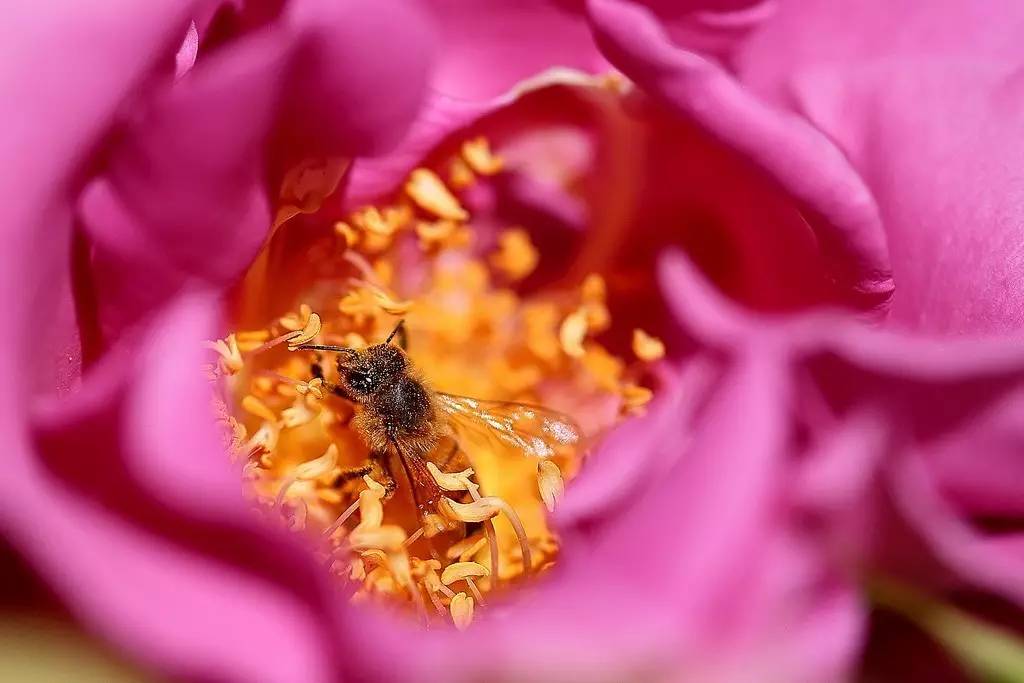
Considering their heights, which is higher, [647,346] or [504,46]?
[504,46]

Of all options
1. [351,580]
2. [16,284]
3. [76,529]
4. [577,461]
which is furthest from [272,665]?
[577,461]

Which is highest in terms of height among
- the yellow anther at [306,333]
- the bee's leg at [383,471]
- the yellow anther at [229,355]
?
the yellow anther at [229,355]

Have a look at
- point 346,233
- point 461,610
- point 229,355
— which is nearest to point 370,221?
point 346,233

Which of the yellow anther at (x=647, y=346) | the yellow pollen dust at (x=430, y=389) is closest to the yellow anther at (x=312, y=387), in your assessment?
the yellow pollen dust at (x=430, y=389)

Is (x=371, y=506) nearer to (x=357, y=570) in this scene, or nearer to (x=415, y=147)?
(x=357, y=570)

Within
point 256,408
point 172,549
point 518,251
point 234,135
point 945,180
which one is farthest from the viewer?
point 518,251

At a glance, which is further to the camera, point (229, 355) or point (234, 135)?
point (229, 355)

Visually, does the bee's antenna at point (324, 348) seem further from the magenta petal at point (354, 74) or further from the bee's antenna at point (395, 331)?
the magenta petal at point (354, 74)
